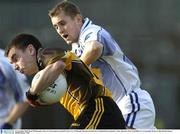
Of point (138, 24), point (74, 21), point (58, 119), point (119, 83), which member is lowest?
point (58, 119)

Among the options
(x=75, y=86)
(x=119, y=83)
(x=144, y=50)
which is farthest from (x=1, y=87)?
(x=144, y=50)

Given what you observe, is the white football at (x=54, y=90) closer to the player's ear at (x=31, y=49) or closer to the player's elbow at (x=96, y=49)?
the player's ear at (x=31, y=49)

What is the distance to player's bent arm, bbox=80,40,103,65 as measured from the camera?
6.04m

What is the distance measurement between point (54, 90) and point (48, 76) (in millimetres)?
117

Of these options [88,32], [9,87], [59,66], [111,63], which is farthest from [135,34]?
[59,66]

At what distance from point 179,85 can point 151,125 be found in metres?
5.88

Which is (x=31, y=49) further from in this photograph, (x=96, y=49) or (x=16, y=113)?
(x=16, y=113)

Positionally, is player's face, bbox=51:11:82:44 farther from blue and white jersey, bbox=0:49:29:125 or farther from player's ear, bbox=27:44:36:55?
blue and white jersey, bbox=0:49:29:125

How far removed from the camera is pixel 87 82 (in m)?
5.69

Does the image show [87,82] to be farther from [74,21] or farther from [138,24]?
[138,24]

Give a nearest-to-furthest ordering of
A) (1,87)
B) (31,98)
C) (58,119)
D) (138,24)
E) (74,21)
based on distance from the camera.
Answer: (31,98)
(74,21)
(1,87)
(58,119)
(138,24)

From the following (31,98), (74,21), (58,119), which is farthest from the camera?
(58,119)

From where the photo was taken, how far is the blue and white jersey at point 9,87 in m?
8.85

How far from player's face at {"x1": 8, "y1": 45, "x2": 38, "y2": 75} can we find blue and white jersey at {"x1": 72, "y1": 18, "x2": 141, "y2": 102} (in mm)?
498
